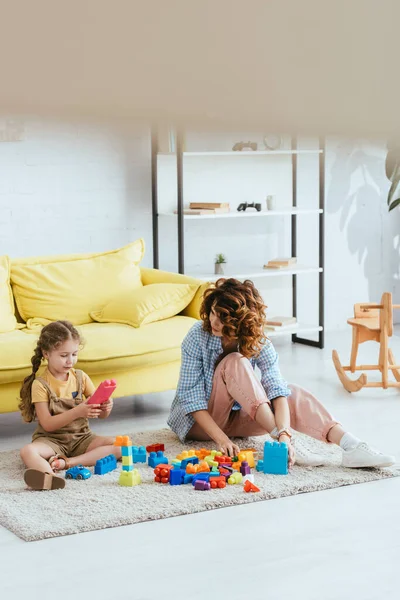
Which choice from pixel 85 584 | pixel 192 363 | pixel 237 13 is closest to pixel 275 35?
pixel 237 13

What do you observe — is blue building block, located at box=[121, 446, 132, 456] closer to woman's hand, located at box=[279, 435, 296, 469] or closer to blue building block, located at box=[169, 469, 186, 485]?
blue building block, located at box=[169, 469, 186, 485]

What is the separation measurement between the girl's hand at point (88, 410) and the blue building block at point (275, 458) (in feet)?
2.03

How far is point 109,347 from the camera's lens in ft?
12.1

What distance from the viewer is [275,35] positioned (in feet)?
0.50

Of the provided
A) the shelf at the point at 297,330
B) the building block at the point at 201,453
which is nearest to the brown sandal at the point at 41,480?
the building block at the point at 201,453

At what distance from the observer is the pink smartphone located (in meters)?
3.01

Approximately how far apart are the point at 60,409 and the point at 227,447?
0.64 meters

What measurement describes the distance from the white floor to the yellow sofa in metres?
1.04

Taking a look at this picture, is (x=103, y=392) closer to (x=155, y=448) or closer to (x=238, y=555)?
(x=155, y=448)

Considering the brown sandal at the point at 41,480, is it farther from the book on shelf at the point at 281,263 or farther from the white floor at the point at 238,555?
the book on shelf at the point at 281,263

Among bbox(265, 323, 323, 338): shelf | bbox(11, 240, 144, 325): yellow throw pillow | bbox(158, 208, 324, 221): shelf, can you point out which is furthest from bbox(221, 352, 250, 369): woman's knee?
bbox(265, 323, 323, 338): shelf

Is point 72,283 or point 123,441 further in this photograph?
point 72,283

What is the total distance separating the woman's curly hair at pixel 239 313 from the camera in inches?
125

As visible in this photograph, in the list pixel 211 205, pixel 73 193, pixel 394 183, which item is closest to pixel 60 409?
pixel 73 193
